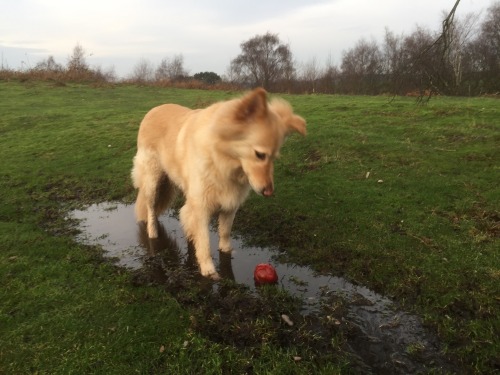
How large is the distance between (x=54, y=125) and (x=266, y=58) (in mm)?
39425

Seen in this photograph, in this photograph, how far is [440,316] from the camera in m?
3.52

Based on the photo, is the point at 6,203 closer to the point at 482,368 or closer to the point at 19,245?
the point at 19,245

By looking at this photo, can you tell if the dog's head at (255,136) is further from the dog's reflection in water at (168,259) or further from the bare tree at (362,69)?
the bare tree at (362,69)

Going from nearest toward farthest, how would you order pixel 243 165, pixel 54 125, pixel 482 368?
pixel 482 368 → pixel 243 165 → pixel 54 125

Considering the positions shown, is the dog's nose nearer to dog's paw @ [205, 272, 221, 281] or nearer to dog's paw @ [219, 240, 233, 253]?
dog's paw @ [205, 272, 221, 281]

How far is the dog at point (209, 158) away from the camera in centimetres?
380

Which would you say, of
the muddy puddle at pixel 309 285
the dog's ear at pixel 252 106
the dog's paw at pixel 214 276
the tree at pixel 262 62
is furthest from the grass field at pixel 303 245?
the tree at pixel 262 62

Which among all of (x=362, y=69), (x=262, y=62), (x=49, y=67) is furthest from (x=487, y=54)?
(x=49, y=67)

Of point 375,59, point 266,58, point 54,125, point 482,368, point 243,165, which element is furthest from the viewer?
point 266,58

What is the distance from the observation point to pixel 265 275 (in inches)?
165

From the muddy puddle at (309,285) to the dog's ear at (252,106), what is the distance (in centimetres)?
186

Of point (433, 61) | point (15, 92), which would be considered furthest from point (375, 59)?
point (433, 61)

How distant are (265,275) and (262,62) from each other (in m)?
48.4

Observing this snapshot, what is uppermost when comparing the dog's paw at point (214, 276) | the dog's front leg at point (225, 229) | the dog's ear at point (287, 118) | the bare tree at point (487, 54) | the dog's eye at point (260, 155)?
the bare tree at point (487, 54)
